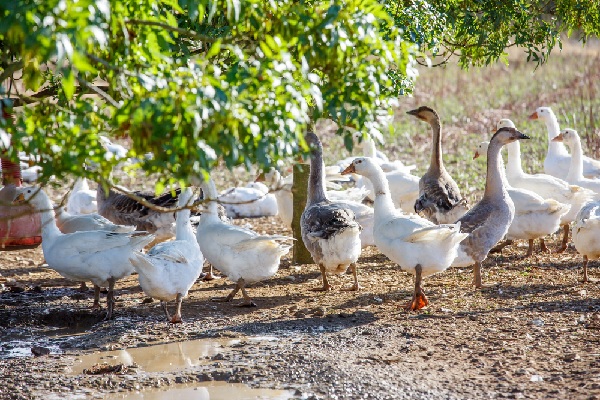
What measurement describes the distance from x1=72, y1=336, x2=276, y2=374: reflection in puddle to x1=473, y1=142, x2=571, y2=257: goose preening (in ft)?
13.3

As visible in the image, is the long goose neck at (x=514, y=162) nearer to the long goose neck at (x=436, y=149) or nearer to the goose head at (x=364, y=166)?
the long goose neck at (x=436, y=149)

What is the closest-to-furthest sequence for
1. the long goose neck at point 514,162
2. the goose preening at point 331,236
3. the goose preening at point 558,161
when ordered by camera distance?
the goose preening at point 331,236 < the long goose neck at point 514,162 < the goose preening at point 558,161

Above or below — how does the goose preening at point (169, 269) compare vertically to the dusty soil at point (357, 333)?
above

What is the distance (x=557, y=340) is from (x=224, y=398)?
2.74m

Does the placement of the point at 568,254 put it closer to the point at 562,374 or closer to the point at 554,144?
the point at 554,144

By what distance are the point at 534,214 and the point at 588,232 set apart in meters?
1.30

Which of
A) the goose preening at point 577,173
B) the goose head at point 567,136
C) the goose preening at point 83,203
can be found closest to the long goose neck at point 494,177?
the goose preening at point 577,173

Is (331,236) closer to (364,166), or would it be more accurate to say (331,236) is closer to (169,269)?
(364,166)

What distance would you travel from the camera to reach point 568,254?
1006 centimetres

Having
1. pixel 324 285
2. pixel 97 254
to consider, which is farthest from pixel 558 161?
pixel 97 254

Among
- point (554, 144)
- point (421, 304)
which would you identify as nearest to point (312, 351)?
point (421, 304)

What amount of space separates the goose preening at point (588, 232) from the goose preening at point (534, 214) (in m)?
0.87

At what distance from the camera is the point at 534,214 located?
9.48m

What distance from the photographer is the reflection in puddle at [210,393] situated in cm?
550
